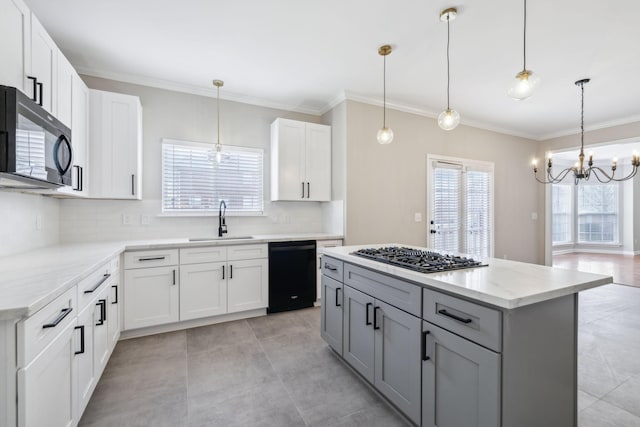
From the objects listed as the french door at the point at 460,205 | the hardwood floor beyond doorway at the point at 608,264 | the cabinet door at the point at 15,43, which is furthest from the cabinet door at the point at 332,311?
the hardwood floor beyond doorway at the point at 608,264

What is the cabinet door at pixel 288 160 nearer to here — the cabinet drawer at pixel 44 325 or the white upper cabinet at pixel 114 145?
the white upper cabinet at pixel 114 145

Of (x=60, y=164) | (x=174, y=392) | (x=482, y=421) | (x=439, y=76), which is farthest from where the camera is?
(x=439, y=76)

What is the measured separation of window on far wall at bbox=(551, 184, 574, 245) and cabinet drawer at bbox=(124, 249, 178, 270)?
10.3m

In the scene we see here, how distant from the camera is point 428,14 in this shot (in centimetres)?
231

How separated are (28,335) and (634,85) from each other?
5926 mm

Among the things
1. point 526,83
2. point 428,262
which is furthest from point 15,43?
point 526,83

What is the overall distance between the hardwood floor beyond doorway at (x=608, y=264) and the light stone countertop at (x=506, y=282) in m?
5.29

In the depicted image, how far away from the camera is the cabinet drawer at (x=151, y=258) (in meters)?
2.79

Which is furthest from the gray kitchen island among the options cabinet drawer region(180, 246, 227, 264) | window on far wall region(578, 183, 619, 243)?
window on far wall region(578, 183, 619, 243)

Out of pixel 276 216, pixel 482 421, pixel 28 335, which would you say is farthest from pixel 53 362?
pixel 276 216

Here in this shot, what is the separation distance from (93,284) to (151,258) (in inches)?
41.9

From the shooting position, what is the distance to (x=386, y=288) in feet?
5.90

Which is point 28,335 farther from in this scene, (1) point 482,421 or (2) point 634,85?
(2) point 634,85

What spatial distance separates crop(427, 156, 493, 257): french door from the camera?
4.64m
